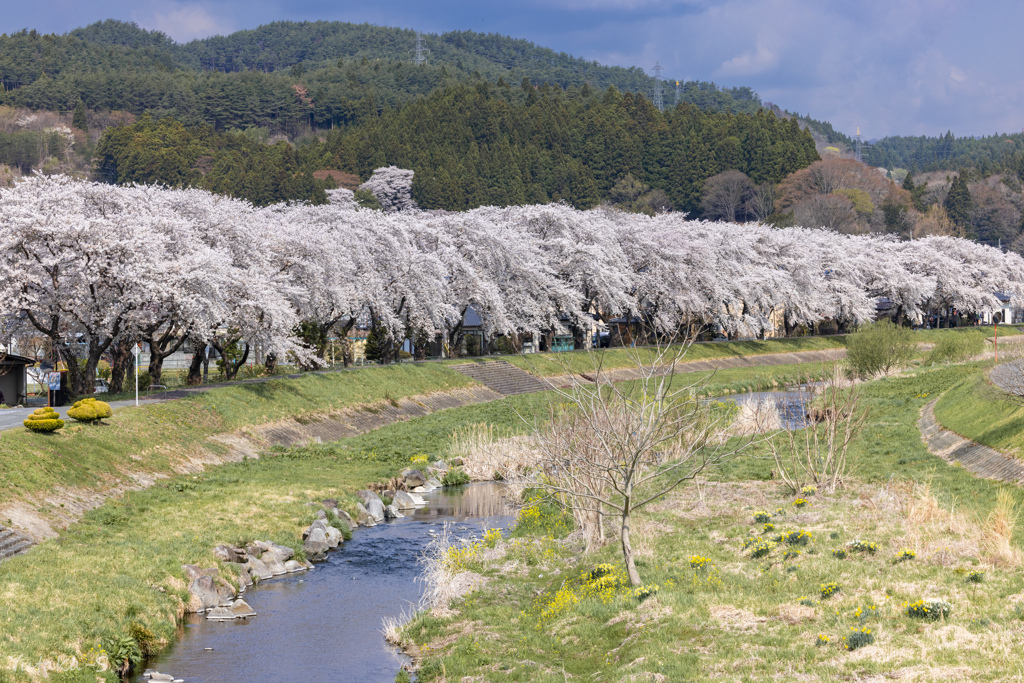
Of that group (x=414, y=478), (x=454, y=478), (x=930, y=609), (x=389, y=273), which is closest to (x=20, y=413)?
(x=414, y=478)

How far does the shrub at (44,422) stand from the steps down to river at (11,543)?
339 inches

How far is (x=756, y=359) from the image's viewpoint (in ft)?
302

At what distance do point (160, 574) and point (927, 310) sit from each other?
117 meters

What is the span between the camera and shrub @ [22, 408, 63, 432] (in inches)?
1259

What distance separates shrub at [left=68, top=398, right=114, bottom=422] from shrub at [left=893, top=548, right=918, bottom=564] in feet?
94.0

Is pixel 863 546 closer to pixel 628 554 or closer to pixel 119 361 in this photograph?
pixel 628 554

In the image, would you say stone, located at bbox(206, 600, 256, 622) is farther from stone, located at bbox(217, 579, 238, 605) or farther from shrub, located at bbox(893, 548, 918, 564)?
shrub, located at bbox(893, 548, 918, 564)

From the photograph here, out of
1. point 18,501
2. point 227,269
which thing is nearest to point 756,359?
point 227,269

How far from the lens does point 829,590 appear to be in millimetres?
17906

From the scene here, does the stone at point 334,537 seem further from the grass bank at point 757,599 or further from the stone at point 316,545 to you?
the grass bank at point 757,599

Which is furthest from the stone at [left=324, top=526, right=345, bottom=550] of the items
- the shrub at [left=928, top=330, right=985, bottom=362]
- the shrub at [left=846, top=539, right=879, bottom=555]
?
the shrub at [left=928, top=330, right=985, bottom=362]

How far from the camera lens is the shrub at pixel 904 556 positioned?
19.3 m

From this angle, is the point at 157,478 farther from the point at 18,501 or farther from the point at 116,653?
the point at 116,653

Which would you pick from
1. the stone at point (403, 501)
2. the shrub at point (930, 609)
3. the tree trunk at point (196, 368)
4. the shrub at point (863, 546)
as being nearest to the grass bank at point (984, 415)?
the shrub at point (863, 546)
